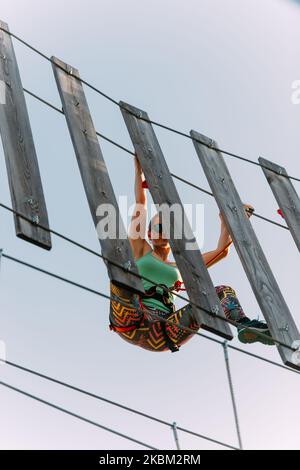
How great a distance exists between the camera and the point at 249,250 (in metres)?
8.47

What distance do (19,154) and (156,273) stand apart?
1.84m

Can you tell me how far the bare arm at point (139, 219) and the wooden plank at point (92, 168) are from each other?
2.01ft

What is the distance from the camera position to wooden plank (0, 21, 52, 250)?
23.9 ft

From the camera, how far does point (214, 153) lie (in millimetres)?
9266

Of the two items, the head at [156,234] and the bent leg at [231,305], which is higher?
the head at [156,234]

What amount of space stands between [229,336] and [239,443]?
2.87 ft

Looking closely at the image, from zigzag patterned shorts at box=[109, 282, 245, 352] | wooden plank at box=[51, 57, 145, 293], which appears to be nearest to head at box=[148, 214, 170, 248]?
zigzag patterned shorts at box=[109, 282, 245, 352]

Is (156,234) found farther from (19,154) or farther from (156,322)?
(19,154)

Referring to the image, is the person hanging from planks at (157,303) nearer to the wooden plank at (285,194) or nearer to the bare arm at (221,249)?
the bare arm at (221,249)

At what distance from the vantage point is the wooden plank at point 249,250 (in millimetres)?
7871

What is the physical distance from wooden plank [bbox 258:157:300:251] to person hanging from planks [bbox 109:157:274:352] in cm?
27

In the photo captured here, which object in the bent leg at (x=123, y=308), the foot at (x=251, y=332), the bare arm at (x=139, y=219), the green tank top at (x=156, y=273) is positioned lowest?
the foot at (x=251, y=332)

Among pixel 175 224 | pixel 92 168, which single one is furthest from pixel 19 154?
pixel 175 224

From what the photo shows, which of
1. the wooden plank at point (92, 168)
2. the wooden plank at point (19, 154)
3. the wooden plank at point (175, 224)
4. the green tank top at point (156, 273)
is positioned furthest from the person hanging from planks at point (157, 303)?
the wooden plank at point (19, 154)
